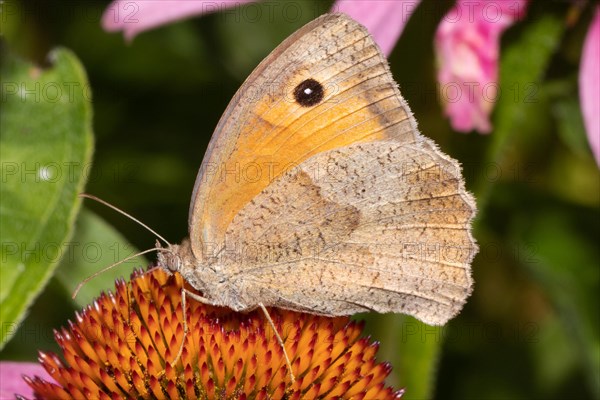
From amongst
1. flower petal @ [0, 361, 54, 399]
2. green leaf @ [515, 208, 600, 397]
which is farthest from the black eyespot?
green leaf @ [515, 208, 600, 397]

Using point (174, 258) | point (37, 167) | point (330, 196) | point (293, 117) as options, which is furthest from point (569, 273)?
point (37, 167)

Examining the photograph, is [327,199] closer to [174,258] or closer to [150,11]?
[174,258]

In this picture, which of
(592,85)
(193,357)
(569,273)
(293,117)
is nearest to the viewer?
(193,357)

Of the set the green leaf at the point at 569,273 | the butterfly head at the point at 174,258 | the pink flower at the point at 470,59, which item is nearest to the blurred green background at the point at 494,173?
the green leaf at the point at 569,273

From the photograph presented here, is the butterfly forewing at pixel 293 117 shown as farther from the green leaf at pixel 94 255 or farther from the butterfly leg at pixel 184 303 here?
the green leaf at pixel 94 255

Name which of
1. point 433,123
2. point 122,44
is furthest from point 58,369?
point 122,44

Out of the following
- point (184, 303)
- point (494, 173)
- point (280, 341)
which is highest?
point (494, 173)
